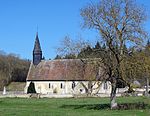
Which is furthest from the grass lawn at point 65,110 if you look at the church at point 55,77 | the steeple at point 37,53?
the steeple at point 37,53

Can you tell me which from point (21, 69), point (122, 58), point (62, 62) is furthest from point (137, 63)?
point (21, 69)

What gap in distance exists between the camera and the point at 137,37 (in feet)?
101

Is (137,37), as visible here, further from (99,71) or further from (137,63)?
(99,71)

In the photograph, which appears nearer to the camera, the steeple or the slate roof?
the slate roof

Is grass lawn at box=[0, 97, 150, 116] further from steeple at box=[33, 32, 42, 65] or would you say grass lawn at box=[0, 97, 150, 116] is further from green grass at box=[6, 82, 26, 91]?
green grass at box=[6, 82, 26, 91]

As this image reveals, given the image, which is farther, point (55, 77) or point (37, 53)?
point (37, 53)

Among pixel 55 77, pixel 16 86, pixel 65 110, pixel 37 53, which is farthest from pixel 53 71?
pixel 65 110

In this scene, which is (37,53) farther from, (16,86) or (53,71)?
(16,86)

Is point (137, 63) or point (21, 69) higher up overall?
point (21, 69)

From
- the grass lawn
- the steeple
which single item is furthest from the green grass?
the grass lawn

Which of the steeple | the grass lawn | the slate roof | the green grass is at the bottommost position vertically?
the grass lawn

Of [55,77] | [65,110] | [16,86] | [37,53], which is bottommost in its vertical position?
[65,110]

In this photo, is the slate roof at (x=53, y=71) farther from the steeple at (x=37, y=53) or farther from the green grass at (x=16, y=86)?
the green grass at (x=16, y=86)

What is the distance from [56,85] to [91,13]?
2118 inches
